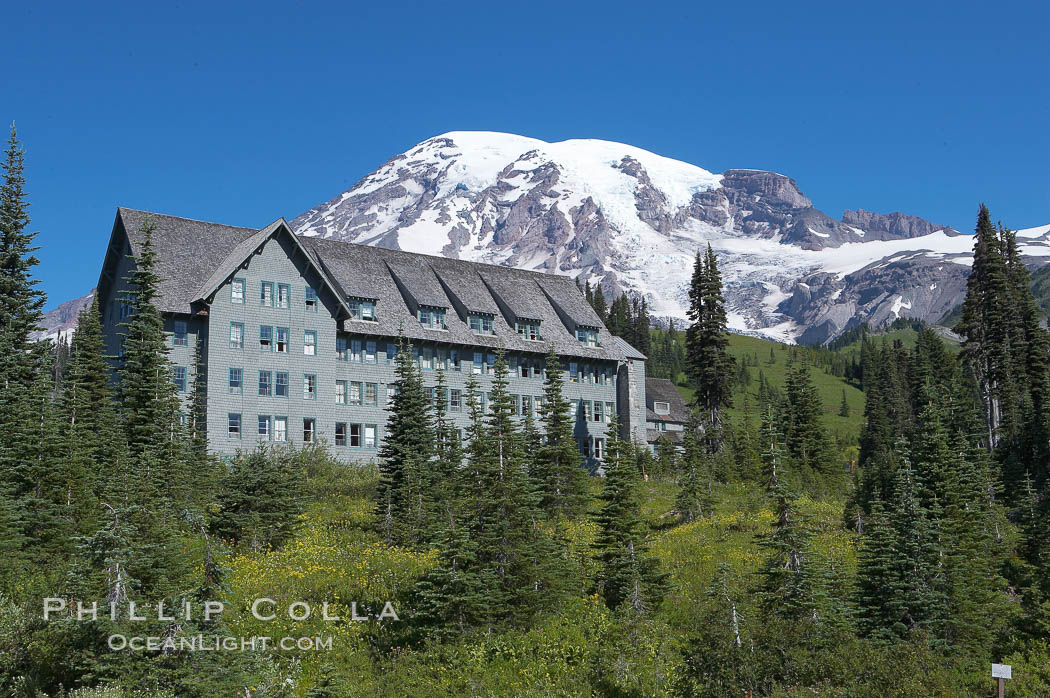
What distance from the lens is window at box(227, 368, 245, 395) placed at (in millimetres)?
59406

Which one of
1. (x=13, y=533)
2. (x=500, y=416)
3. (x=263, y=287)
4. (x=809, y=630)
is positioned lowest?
(x=809, y=630)

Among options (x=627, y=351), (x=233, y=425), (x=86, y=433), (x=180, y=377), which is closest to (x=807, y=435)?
(x=627, y=351)

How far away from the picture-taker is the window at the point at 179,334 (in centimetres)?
5832

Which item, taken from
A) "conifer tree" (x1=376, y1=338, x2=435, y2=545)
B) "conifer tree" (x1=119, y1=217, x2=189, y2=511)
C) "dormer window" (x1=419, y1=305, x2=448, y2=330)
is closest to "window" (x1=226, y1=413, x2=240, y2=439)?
"conifer tree" (x1=119, y1=217, x2=189, y2=511)

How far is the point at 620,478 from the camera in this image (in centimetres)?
3328

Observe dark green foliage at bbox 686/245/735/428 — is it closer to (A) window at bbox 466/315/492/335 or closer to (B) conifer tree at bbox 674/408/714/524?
(A) window at bbox 466/315/492/335

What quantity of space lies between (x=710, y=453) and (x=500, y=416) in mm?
29982

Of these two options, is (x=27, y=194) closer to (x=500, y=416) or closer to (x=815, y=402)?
(x=500, y=416)

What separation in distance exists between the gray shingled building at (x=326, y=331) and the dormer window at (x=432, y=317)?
0.09 m

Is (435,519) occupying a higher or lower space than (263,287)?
lower

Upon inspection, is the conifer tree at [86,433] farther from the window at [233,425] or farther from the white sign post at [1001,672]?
the white sign post at [1001,672]

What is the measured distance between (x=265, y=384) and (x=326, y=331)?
547 centimetres

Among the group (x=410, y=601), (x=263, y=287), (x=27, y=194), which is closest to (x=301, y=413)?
(x=263, y=287)

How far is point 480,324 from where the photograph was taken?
72500 mm
